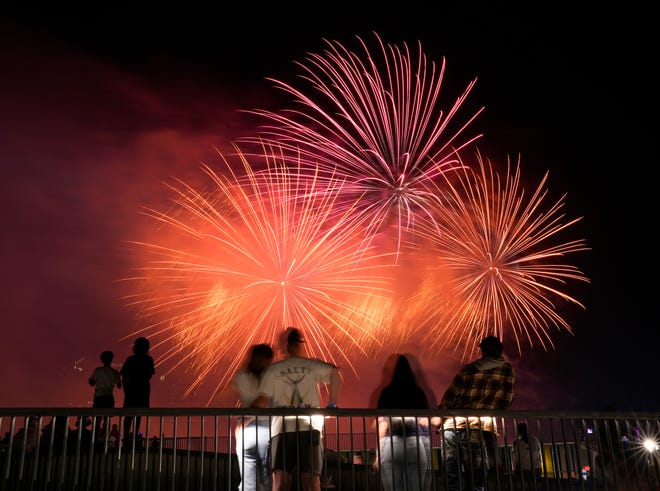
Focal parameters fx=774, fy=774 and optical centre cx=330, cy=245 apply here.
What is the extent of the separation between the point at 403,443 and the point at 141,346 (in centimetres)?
593

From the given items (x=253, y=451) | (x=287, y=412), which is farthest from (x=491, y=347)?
(x=253, y=451)

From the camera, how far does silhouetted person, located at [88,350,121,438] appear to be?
13555 mm

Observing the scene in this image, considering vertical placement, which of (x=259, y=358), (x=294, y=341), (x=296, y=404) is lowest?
(x=296, y=404)

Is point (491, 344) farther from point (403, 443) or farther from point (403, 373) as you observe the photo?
point (403, 443)

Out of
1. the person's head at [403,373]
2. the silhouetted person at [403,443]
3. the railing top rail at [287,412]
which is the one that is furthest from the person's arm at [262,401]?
the person's head at [403,373]

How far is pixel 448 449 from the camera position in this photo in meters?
9.51

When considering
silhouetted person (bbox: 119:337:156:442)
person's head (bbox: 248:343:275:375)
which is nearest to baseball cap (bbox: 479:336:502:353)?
person's head (bbox: 248:343:275:375)

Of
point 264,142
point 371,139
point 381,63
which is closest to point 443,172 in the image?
point 371,139

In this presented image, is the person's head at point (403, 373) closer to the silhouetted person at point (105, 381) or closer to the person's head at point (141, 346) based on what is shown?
the person's head at point (141, 346)

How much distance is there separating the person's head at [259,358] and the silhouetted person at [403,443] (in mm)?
1555

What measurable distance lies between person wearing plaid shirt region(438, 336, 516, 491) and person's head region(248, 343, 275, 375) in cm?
225

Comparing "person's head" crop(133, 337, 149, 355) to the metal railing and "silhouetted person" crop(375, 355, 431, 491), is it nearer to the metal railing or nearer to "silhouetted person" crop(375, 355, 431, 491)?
the metal railing

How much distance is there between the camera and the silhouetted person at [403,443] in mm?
9008

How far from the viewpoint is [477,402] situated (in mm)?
9750
